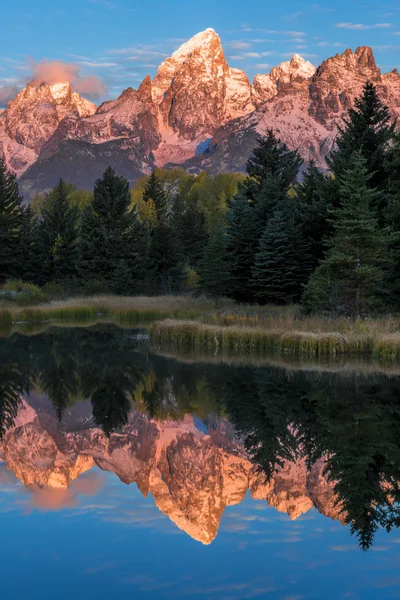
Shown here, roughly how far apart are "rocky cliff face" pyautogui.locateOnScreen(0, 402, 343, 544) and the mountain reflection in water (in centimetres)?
2

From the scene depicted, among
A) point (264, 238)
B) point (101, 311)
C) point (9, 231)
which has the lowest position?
point (101, 311)

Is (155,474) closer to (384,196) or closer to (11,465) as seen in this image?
(11,465)

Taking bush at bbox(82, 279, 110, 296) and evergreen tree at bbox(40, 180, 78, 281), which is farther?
evergreen tree at bbox(40, 180, 78, 281)

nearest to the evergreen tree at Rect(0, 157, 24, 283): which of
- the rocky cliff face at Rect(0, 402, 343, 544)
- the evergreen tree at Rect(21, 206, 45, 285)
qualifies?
the evergreen tree at Rect(21, 206, 45, 285)

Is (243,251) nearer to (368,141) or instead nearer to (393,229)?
(368,141)

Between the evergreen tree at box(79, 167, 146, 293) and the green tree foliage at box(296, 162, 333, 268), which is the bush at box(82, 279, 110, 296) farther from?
the green tree foliage at box(296, 162, 333, 268)

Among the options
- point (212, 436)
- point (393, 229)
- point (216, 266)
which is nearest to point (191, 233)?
point (216, 266)

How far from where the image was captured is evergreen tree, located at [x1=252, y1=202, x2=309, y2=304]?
43812 mm

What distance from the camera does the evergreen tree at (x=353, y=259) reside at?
34062 millimetres

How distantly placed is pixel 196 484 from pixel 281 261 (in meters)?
32.8

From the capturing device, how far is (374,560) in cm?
945

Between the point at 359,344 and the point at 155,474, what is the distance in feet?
51.2

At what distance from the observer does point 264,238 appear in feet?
146

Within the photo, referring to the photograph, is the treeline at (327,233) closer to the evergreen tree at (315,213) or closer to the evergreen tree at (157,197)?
the evergreen tree at (315,213)
